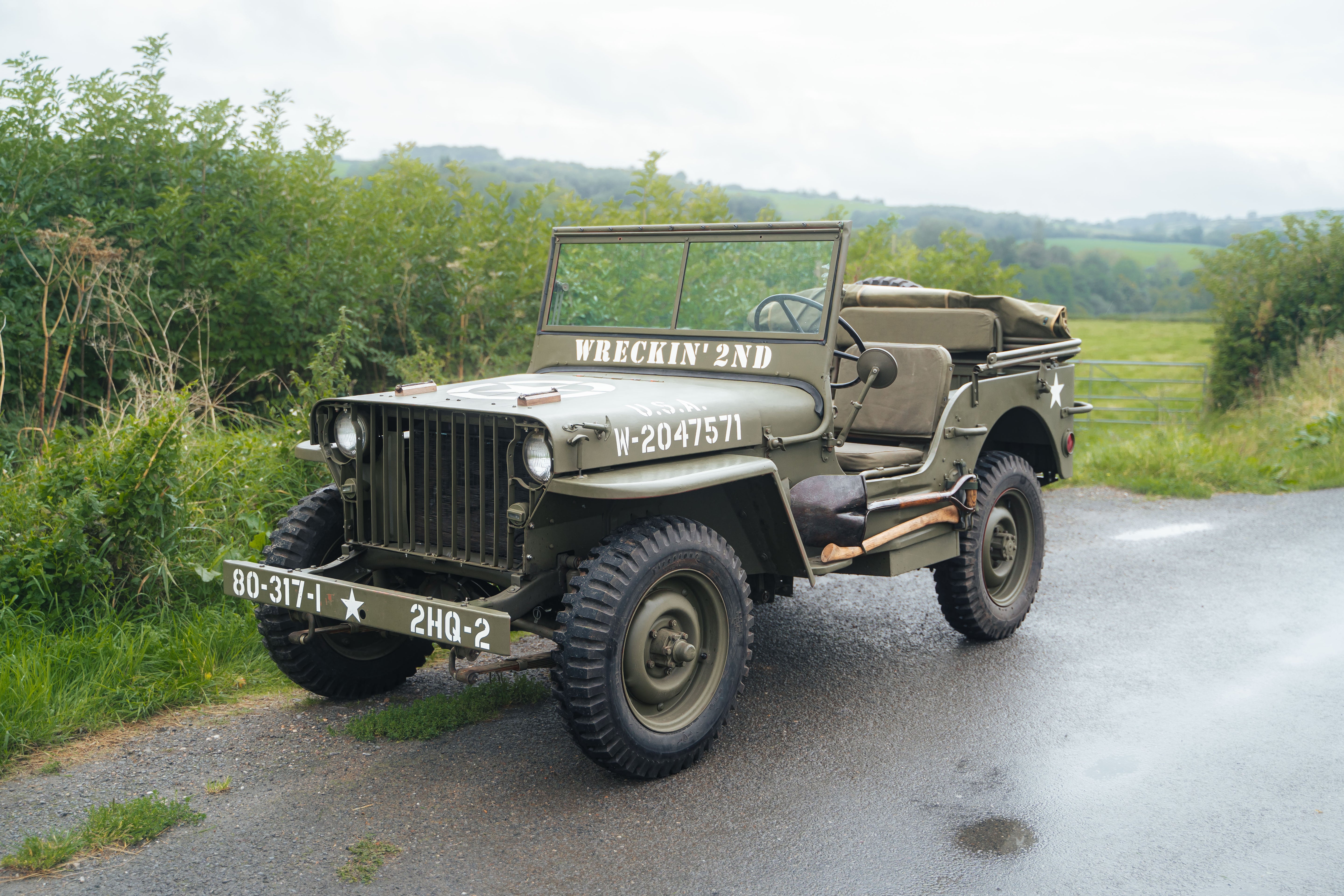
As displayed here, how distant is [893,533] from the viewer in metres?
4.92

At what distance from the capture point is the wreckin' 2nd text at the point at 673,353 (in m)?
4.83

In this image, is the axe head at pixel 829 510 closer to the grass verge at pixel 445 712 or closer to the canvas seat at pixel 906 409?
the canvas seat at pixel 906 409

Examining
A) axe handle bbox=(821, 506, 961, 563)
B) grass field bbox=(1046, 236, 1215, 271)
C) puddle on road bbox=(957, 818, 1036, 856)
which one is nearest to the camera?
puddle on road bbox=(957, 818, 1036, 856)

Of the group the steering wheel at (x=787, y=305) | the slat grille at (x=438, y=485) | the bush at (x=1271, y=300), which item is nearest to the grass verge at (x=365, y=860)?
the slat grille at (x=438, y=485)

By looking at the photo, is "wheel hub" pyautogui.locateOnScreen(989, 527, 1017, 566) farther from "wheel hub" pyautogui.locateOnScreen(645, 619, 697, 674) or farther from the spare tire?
"wheel hub" pyautogui.locateOnScreen(645, 619, 697, 674)

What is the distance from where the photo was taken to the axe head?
15.2 feet

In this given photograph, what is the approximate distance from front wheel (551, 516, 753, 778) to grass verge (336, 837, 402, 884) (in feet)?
2.25

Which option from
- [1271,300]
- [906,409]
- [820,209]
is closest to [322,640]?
[906,409]

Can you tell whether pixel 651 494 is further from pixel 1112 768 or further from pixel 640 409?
pixel 1112 768

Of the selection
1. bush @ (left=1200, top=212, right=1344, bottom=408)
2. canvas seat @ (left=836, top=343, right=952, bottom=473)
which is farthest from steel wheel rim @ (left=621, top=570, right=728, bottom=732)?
bush @ (left=1200, top=212, right=1344, bottom=408)

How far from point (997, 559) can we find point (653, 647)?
2.59 m

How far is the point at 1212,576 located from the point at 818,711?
3.60 metres

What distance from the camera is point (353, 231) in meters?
8.89

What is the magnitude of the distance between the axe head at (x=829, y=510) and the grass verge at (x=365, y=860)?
2.07 m
